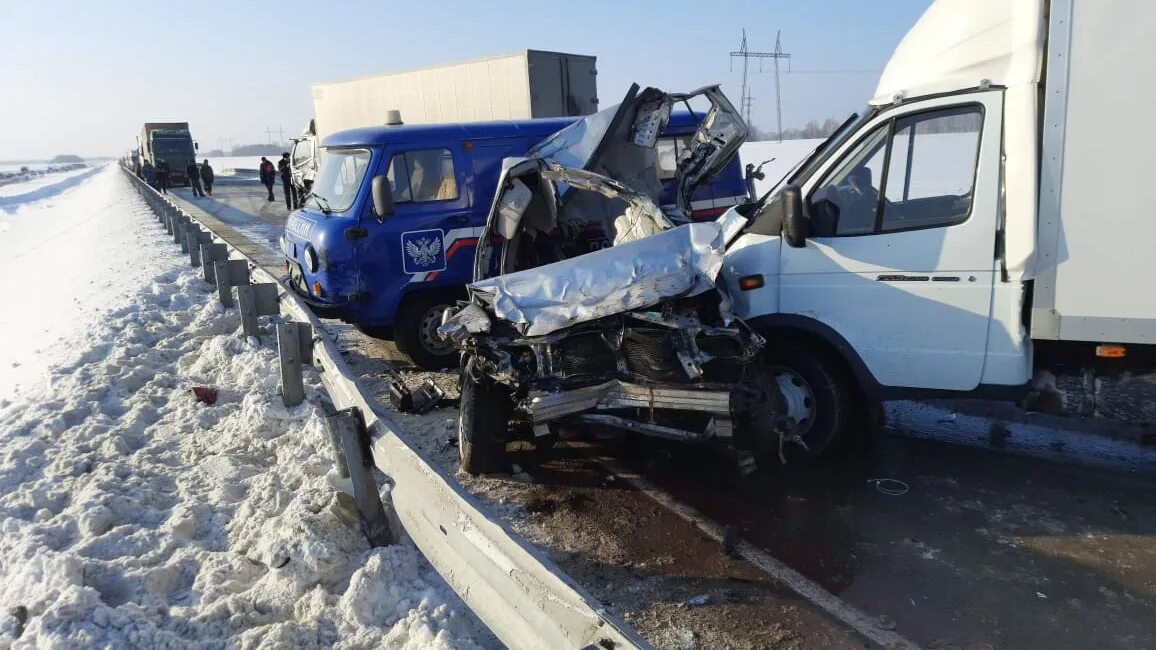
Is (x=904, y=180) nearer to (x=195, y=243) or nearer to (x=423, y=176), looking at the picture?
(x=423, y=176)

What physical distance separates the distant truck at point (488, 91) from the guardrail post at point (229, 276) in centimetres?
271

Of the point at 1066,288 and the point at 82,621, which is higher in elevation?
the point at 1066,288

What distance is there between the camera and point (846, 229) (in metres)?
4.88

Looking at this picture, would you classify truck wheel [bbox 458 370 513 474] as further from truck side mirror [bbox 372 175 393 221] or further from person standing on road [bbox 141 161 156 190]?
person standing on road [bbox 141 161 156 190]

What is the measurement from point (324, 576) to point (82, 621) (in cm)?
95

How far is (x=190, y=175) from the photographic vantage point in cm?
3591

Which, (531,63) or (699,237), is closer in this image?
(699,237)

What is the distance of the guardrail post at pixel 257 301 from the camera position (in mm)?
7180

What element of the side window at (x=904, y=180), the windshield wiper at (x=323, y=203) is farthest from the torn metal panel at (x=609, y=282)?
the windshield wiper at (x=323, y=203)

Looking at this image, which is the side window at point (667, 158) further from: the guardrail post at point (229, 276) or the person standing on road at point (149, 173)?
the person standing on road at point (149, 173)

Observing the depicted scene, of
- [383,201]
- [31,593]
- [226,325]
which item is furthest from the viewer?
[226,325]

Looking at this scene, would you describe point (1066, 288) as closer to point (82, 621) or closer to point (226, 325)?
point (82, 621)

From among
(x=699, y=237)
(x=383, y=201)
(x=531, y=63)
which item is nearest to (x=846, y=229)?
(x=699, y=237)

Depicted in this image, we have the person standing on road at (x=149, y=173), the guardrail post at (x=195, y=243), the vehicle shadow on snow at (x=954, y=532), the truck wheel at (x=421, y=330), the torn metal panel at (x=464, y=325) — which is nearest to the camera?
the vehicle shadow on snow at (x=954, y=532)
